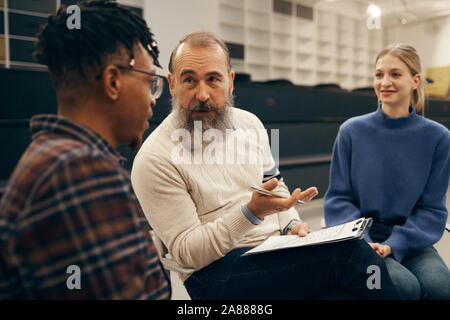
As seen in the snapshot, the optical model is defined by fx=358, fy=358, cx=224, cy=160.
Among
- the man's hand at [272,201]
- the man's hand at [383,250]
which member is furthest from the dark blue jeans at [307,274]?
the man's hand at [383,250]

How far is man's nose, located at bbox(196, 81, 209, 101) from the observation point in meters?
1.26

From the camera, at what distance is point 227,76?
4.39 feet

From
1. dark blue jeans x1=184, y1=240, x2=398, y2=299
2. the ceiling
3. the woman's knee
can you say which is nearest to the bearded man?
dark blue jeans x1=184, y1=240, x2=398, y2=299

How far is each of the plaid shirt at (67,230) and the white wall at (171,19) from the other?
5159 mm

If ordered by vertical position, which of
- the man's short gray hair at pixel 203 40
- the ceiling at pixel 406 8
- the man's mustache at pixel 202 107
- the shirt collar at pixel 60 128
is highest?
the ceiling at pixel 406 8

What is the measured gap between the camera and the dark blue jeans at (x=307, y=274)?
38.6 inches

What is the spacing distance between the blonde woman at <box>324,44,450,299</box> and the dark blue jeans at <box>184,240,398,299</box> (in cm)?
35

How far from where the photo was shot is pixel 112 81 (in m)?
0.70

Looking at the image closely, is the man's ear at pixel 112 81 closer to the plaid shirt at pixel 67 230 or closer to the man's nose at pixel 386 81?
the plaid shirt at pixel 67 230

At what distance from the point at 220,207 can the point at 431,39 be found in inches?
433

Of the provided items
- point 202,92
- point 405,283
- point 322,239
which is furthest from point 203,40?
point 405,283

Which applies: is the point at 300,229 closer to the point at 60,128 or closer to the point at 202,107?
the point at 202,107

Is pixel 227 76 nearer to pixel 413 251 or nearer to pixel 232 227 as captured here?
pixel 232 227
